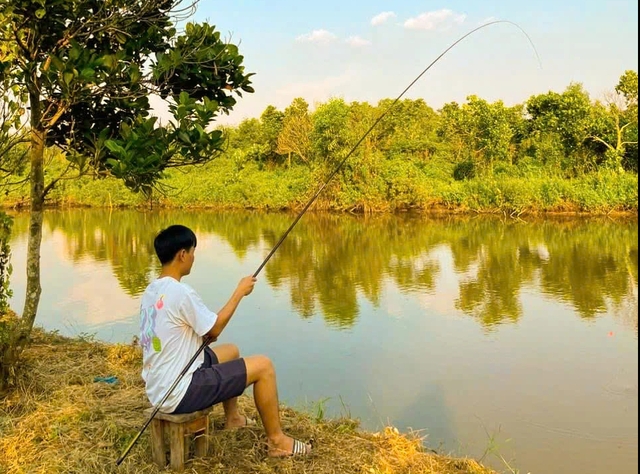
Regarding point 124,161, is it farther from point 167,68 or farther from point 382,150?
point 382,150

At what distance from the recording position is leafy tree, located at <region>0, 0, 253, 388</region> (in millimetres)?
2914

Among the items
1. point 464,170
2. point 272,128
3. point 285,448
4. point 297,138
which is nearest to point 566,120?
point 464,170

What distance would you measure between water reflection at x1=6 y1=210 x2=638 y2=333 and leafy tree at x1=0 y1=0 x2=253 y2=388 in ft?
12.1

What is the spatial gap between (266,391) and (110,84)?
1898mm

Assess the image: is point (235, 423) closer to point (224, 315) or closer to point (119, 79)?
point (224, 315)

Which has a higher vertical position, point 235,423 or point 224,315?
point 224,315

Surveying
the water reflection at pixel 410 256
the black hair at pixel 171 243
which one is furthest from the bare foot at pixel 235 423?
the water reflection at pixel 410 256

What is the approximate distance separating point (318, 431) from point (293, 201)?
67.2ft

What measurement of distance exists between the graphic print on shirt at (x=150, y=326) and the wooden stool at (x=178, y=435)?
0.87ft

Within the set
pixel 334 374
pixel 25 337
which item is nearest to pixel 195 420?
pixel 25 337

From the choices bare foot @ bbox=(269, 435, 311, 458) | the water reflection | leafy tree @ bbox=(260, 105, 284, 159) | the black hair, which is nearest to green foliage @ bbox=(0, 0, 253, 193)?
the black hair

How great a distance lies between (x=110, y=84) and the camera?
3.21 metres

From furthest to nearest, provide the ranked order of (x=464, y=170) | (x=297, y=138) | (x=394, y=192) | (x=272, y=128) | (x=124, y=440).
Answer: (x=272, y=128) < (x=297, y=138) < (x=464, y=170) < (x=394, y=192) < (x=124, y=440)

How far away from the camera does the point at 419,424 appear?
158 inches
